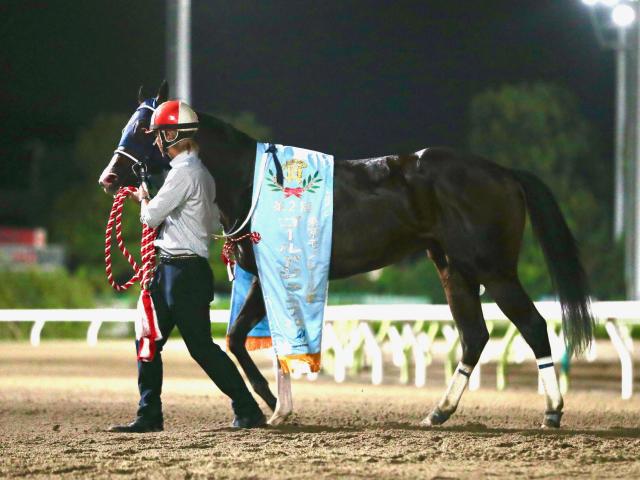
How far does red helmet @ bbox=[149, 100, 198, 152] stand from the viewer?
21.6ft

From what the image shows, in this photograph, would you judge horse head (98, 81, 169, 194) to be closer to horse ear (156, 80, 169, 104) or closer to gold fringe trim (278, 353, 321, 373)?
horse ear (156, 80, 169, 104)

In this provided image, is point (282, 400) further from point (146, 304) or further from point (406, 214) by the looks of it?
point (406, 214)

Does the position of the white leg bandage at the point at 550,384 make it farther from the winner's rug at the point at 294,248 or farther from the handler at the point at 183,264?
the handler at the point at 183,264

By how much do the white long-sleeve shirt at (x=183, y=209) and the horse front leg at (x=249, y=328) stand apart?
484mm

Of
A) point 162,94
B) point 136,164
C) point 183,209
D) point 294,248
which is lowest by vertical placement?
point 294,248

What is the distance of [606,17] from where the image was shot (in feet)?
76.8

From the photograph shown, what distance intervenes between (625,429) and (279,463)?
8.56 feet

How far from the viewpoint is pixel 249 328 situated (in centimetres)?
695

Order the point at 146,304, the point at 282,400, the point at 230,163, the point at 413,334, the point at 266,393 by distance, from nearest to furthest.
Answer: the point at 146,304, the point at 230,163, the point at 282,400, the point at 266,393, the point at 413,334

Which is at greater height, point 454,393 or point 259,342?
point 259,342

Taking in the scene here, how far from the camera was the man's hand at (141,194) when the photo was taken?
6.66 m

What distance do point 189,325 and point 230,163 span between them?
0.99 meters

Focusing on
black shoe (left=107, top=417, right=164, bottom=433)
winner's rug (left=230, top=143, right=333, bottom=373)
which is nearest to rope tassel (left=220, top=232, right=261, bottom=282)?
winner's rug (left=230, top=143, right=333, bottom=373)

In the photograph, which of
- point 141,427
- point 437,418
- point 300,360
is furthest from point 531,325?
point 141,427
